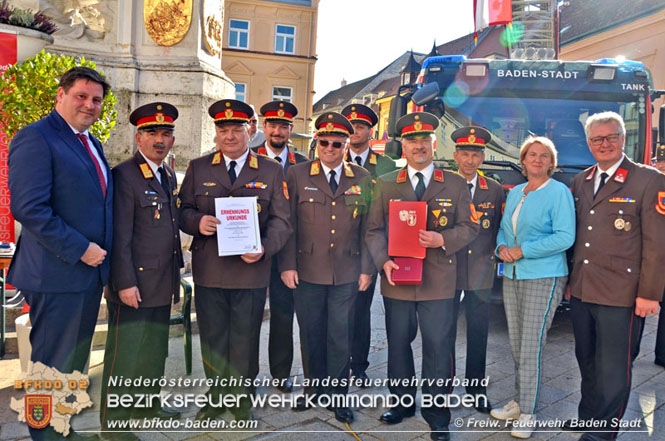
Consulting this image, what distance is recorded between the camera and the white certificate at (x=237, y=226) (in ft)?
12.8

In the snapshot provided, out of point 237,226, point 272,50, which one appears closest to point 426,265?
point 237,226

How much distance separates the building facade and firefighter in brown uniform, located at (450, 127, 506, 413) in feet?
104

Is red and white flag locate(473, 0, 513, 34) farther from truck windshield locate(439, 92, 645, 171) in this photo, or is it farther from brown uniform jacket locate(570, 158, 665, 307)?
brown uniform jacket locate(570, 158, 665, 307)

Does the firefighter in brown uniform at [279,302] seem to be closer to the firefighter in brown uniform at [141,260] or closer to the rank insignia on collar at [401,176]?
the firefighter in brown uniform at [141,260]

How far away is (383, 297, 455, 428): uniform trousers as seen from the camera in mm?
4090

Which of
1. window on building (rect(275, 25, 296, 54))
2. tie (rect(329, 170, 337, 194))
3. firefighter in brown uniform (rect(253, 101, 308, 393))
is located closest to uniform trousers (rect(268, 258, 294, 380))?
firefighter in brown uniform (rect(253, 101, 308, 393))

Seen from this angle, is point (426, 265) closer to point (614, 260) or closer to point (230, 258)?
point (614, 260)

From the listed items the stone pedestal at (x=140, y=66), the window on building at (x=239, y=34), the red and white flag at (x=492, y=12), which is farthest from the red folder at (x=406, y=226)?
the window on building at (x=239, y=34)

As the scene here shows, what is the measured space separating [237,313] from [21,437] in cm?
160

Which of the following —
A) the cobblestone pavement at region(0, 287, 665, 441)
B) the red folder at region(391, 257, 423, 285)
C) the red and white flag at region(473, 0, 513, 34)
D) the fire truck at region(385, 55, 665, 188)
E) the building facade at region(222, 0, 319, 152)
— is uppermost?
the building facade at region(222, 0, 319, 152)

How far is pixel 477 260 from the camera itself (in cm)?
475

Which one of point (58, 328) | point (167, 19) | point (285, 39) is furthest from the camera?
point (285, 39)

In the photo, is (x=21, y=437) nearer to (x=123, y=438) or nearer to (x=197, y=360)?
(x=123, y=438)

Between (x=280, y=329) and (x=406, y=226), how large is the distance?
Answer: 5.32ft
